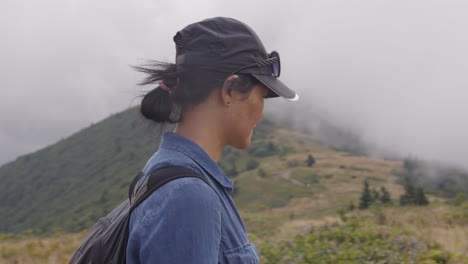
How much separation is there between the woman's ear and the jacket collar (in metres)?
0.18

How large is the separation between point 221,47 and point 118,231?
0.67 metres

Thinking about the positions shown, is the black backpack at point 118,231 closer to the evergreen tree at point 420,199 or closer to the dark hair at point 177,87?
the dark hair at point 177,87

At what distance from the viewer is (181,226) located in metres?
1.02

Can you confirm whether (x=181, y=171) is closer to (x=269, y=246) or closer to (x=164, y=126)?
(x=164, y=126)

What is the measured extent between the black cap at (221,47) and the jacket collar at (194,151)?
26cm

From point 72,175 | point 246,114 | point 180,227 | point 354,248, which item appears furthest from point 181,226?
point 72,175

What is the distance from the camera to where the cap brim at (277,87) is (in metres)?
1.38

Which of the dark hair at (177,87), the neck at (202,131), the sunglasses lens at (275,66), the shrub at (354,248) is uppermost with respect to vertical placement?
the sunglasses lens at (275,66)

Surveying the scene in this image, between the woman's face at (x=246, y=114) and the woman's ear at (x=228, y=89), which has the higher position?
the woman's ear at (x=228, y=89)

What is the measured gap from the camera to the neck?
1355mm

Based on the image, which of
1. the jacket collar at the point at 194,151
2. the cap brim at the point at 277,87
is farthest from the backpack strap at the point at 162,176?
the cap brim at the point at 277,87

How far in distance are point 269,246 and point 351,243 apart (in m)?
1.26

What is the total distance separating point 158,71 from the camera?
1.46m

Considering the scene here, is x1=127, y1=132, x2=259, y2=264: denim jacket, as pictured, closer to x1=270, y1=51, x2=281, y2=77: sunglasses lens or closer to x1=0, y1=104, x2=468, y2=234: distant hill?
x1=270, y1=51, x2=281, y2=77: sunglasses lens
